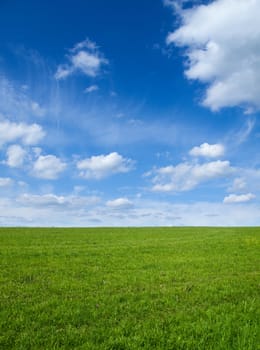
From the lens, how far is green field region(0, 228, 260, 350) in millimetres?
9398

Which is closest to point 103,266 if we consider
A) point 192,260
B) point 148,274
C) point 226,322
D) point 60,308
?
point 148,274

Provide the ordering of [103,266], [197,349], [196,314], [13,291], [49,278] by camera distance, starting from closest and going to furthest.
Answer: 1. [197,349]
2. [196,314]
3. [13,291]
4. [49,278]
5. [103,266]

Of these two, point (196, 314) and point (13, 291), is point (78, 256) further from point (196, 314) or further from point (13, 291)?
point (196, 314)

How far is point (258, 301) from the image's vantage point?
1309 centimetres

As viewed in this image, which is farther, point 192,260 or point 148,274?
point 192,260

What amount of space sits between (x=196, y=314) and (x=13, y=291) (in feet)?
24.5

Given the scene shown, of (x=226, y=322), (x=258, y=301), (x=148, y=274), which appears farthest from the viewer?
(x=148, y=274)

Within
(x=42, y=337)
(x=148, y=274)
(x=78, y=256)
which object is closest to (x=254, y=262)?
(x=148, y=274)

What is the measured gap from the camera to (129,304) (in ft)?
40.3

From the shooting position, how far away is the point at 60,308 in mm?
11742

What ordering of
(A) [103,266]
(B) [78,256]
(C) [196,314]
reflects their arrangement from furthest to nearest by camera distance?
(B) [78,256], (A) [103,266], (C) [196,314]

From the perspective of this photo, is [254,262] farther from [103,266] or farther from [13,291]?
[13,291]

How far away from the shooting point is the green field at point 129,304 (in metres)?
9.40

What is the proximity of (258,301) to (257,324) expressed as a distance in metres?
2.55
